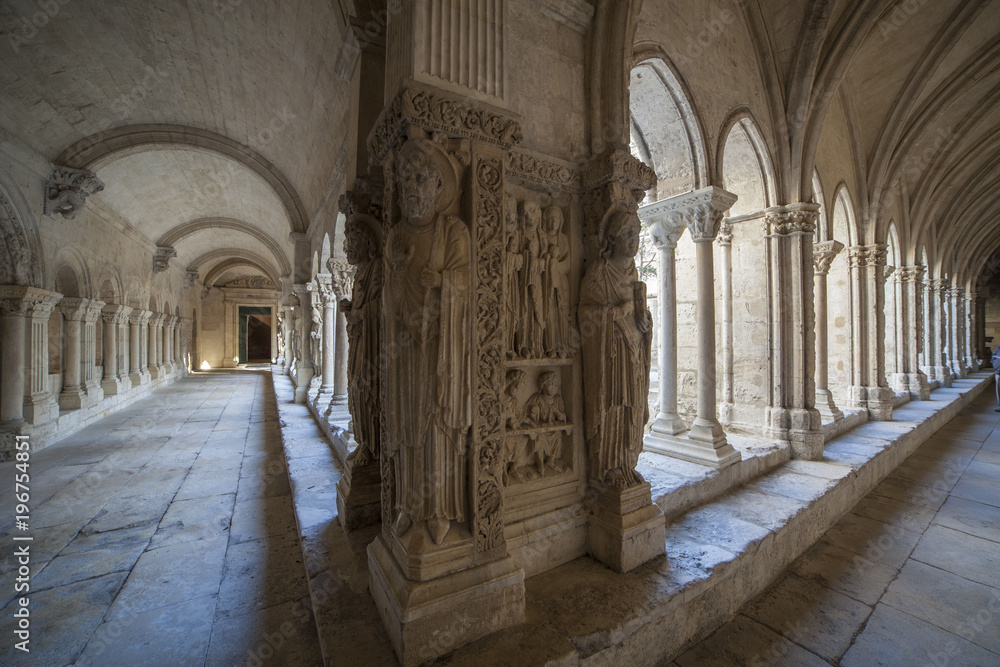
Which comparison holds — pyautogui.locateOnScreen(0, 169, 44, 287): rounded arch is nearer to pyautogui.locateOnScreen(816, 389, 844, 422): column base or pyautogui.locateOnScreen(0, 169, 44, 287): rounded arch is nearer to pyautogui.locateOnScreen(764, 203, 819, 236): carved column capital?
pyautogui.locateOnScreen(764, 203, 819, 236): carved column capital

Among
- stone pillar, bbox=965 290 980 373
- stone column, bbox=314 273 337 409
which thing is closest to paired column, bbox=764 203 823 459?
stone column, bbox=314 273 337 409

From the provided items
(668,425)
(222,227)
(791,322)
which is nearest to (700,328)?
(668,425)

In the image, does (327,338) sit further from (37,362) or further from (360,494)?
(360,494)

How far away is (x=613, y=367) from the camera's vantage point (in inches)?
87.0

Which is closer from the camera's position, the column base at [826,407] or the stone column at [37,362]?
the column base at [826,407]

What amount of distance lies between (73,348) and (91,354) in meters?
0.52

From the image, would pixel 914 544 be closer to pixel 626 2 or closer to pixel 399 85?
pixel 626 2

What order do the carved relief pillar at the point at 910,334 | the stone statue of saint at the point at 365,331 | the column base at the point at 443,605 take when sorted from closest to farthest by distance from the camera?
the column base at the point at 443,605, the stone statue of saint at the point at 365,331, the carved relief pillar at the point at 910,334

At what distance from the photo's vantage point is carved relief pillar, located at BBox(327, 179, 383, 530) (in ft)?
Answer: 7.84

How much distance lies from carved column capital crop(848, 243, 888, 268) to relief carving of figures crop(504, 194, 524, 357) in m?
7.22

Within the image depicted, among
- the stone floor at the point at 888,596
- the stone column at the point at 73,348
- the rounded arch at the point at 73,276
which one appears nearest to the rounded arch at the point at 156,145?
the rounded arch at the point at 73,276

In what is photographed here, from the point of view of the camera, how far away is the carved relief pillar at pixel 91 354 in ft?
25.0

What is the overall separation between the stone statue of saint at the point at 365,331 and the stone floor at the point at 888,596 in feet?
6.74

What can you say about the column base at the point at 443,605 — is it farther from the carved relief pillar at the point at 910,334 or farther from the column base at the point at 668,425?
→ the carved relief pillar at the point at 910,334
